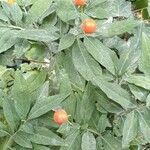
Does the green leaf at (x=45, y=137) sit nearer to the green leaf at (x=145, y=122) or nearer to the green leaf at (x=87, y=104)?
the green leaf at (x=87, y=104)

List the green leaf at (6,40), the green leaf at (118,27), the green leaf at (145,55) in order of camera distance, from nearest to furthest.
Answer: the green leaf at (145,55)
the green leaf at (118,27)
the green leaf at (6,40)

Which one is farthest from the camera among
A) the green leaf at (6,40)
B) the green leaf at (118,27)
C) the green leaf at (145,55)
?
the green leaf at (6,40)

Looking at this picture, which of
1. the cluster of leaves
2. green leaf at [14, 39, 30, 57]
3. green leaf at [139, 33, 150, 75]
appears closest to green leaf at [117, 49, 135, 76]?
the cluster of leaves

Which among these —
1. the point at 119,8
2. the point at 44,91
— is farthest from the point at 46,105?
the point at 119,8

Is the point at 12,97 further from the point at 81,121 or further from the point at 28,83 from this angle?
the point at 81,121

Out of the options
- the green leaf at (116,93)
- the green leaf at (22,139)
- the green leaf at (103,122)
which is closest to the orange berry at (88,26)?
the green leaf at (116,93)

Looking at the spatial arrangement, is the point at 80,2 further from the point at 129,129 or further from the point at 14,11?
the point at 129,129

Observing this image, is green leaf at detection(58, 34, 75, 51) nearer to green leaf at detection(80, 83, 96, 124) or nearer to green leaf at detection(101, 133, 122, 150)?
green leaf at detection(80, 83, 96, 124)
